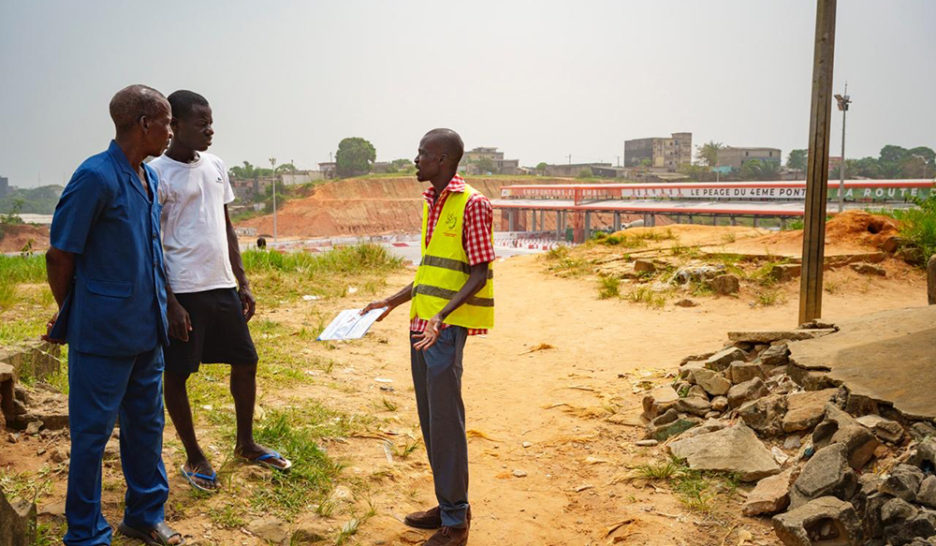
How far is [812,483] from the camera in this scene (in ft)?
9.97

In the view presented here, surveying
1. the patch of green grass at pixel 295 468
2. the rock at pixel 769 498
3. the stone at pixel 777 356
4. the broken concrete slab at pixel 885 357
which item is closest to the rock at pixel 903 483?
the rock at pixel 769 498

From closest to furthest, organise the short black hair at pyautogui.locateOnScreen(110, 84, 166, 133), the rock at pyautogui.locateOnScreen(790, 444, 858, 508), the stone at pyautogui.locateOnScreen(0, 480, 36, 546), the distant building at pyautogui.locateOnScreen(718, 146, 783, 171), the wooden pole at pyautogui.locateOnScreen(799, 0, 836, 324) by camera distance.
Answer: the stone at pyautogui.locateOnScreen(0, 480, 36, 546), the short black hair at pyautogui.locateOnScreen(110, 84, 166, 133), the rock at pyautogui.locateOnScreen(790, 444, 858, 508), the wooden pole at pyautogui.locateOnScreen(799, 0, 836, 324), the distant building at pyautogui.locateOnScreen(718, 146, 783, 171)

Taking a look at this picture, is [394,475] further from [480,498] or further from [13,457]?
[13,457]

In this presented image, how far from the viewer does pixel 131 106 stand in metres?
2.42

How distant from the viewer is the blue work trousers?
2354 millimetres

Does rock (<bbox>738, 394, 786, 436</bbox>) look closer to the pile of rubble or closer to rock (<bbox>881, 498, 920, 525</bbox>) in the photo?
the pile of rubble

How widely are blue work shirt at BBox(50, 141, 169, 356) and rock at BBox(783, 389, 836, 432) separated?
3.38 meters

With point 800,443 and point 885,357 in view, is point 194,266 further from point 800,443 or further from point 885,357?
point 885,357

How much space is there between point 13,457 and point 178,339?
1112 millimetres

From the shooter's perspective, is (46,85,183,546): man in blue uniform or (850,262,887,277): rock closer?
(46,85,183,546): man in blue uniform

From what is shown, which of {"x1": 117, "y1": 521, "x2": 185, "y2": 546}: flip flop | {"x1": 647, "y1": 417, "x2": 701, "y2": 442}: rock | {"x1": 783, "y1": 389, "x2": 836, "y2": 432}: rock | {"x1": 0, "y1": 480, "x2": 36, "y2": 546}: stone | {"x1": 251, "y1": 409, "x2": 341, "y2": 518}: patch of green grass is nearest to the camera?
{"x1": 0, "y1": 480, "x2": 36, "y2": 546}: stone

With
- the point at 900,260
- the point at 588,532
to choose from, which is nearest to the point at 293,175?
the point at 900,260

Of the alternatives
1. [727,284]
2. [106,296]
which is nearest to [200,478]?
[106,296]

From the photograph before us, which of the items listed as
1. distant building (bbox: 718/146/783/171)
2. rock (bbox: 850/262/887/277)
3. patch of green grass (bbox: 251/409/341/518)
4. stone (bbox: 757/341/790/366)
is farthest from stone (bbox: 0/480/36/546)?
distant building (bbox: 718/146/783/171)
